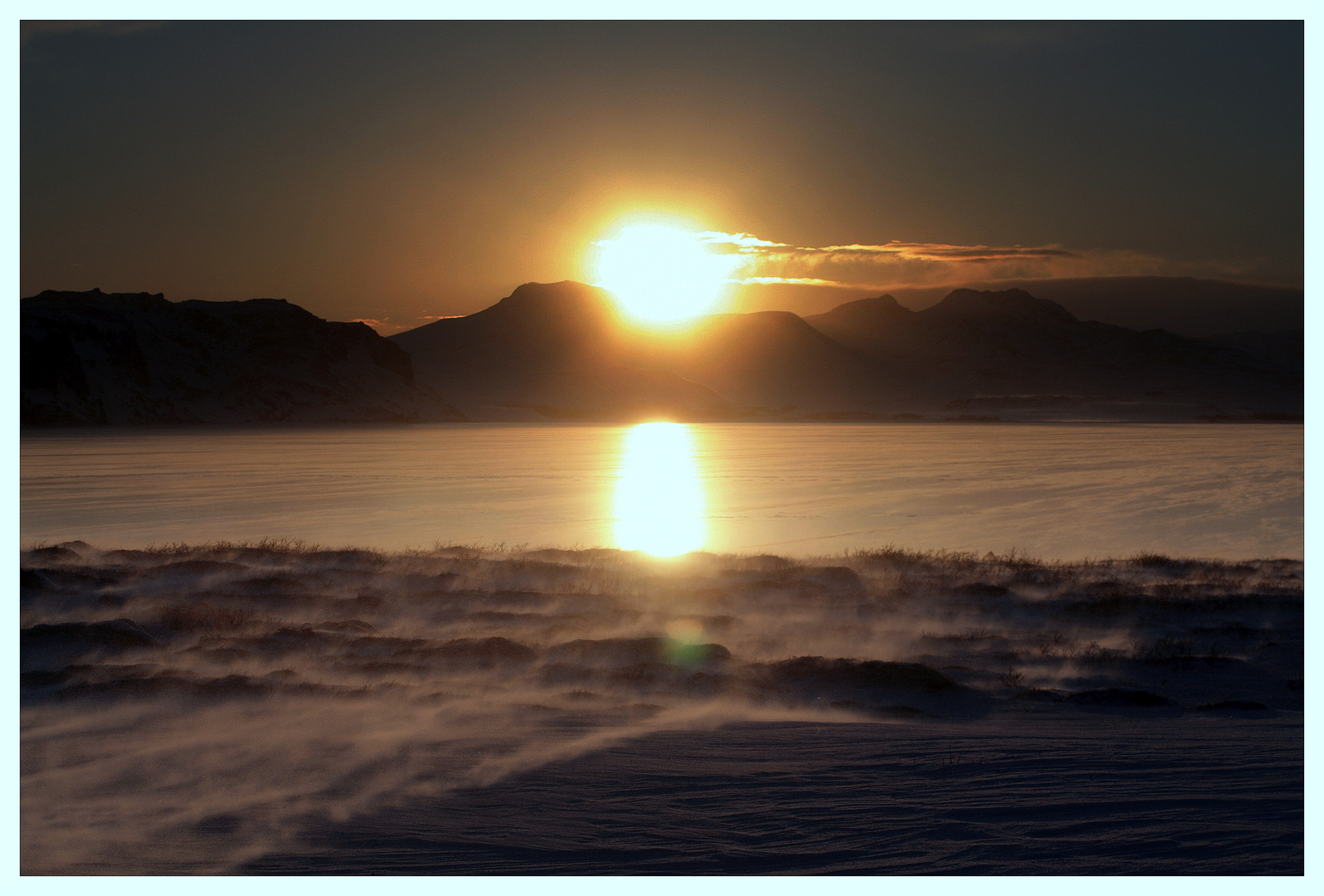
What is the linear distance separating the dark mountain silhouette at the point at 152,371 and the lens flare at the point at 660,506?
119 metres

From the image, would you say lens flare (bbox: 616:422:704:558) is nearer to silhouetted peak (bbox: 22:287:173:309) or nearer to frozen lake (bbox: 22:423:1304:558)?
frozen lake (bbox: 22:423:1304:558)

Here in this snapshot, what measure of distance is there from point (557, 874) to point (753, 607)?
32.0 feet

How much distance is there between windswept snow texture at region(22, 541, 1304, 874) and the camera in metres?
7.11

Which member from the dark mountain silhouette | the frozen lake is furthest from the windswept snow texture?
the dark mountain silhouette

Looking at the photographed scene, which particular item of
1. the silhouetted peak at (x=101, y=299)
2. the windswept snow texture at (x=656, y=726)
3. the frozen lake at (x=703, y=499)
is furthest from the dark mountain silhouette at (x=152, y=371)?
the windswept snow texture at (x=656, y=726)

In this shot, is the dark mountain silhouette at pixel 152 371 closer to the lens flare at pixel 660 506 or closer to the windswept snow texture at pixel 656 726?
the lens flare at pixel 660 506

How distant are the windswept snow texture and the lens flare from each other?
24.9ft

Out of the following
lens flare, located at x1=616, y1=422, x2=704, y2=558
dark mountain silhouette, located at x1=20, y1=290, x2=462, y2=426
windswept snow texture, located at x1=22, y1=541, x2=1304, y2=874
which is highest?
dark mountain silhouette, located at x1=20, y1=290, x2=462, y2=426

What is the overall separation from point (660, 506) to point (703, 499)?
3.83m

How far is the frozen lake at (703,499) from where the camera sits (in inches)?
1068

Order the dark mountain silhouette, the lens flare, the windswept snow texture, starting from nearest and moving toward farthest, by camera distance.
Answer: the windswept snow texture, the lens flare, the dark mountain silhouette

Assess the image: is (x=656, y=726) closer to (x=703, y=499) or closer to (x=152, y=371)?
(x=703, y=499)
